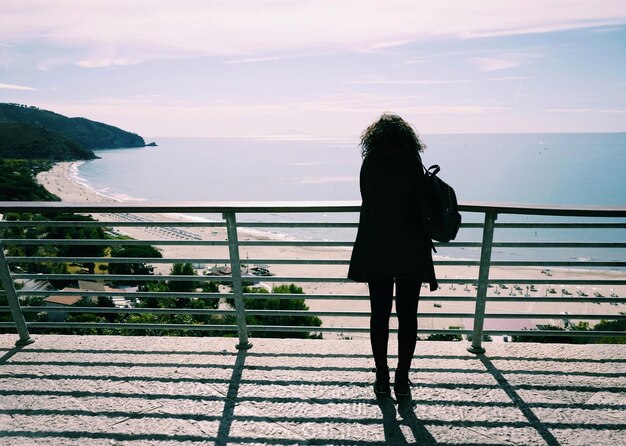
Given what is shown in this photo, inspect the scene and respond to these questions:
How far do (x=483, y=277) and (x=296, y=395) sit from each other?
180 centimetres

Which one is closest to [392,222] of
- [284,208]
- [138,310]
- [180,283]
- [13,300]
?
[284,208]

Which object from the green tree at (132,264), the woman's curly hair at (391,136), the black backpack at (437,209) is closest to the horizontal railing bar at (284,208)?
the black backpack at (437,209)

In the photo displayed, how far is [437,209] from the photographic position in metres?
2.66

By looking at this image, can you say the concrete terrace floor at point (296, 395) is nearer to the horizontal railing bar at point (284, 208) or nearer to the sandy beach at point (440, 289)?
the horizontal railing bar at point (284, 208)

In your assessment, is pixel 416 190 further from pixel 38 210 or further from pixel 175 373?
pixel 38 210

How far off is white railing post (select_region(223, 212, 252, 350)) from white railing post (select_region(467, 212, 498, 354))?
6.52 feet

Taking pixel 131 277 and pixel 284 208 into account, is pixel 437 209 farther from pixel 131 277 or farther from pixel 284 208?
pixel 131 277

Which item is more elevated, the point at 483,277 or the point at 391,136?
the point at 391,136

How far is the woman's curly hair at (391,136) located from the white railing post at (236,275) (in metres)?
1.42

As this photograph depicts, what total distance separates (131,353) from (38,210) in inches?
58.6

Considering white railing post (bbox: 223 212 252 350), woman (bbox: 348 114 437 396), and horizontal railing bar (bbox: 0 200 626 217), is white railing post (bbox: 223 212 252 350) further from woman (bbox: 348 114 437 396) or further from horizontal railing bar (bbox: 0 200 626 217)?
woman (bbox: 348 114 437 396)

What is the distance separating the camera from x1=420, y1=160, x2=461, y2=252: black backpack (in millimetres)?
2658

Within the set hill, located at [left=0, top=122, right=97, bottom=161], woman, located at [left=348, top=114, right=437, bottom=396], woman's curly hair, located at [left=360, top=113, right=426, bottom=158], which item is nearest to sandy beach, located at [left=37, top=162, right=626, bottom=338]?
woman, located at [left=348, top=114, right=437, bottom=396]

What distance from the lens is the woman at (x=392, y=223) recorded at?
2.64 meters
